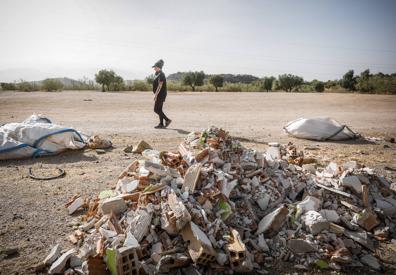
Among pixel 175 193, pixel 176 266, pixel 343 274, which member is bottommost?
pixel 343 274

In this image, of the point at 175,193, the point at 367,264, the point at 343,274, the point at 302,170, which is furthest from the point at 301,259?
the point at 302,170

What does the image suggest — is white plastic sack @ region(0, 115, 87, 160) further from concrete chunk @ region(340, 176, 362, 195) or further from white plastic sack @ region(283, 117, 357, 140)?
white plastic sack @ region(283, 117, 357, 140)

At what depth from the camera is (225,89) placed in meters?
37.3

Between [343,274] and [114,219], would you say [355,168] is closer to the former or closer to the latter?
[343,274]

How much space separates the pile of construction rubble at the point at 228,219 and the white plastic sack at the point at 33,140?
273cm

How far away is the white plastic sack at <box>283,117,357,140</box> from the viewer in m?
8.03

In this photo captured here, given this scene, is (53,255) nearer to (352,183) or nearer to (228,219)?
(228,219)

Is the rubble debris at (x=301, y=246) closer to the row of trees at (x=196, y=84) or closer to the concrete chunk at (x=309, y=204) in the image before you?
the concrete chunk at (x=309, y=204)

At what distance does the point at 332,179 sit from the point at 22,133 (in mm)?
6666

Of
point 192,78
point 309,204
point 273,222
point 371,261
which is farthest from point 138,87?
point 371,261

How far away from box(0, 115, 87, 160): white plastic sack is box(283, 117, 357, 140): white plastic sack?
6.59m

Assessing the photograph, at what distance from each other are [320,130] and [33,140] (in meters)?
8.07

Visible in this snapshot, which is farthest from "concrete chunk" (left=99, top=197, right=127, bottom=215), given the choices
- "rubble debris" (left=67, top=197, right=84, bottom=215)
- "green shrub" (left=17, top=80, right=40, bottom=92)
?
"green shrub" (left=17, top=80, right=40, bottom=92)

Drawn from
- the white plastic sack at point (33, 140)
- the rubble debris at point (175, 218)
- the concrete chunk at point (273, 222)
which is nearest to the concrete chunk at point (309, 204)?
the concrete chunk at point (273, 222)
